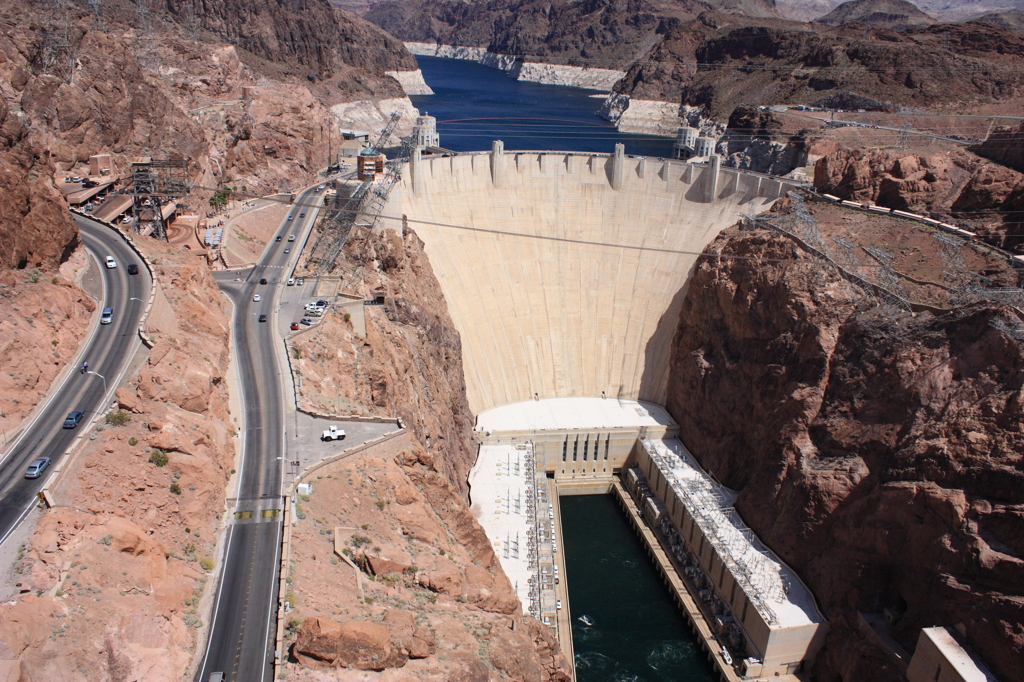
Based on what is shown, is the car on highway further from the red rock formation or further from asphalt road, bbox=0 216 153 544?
the red rock formation

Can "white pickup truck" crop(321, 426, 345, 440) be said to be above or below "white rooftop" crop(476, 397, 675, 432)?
above

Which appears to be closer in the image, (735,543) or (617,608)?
(617,608)

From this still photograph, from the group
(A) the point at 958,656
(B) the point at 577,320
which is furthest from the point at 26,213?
(A) the point at 958,656

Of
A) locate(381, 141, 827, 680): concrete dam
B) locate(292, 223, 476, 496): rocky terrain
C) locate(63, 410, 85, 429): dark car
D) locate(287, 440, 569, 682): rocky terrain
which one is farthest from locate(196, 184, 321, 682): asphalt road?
locate(381, 141, 827, 680): concrete dam

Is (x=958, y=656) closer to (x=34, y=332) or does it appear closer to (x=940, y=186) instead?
(x=940, y=186)

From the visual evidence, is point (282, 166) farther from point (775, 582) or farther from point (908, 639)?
point (908, 639)

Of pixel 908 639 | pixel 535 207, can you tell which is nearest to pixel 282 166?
pixel 535 207
